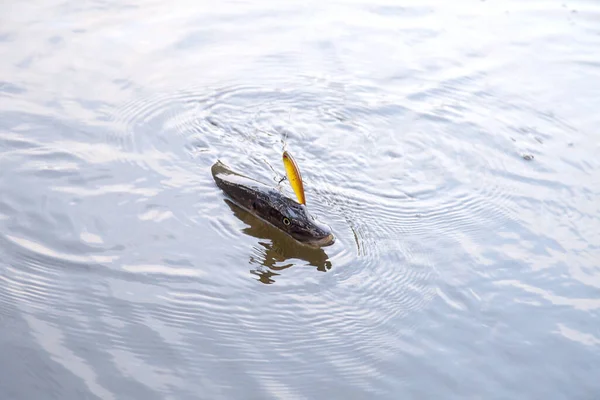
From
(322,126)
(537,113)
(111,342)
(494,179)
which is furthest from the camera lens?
(537,113)

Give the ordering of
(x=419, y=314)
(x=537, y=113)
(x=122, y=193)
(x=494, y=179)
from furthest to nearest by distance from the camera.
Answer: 1. (x=537, y=113)
2. (x=494, y=179)
3. (x=122, y=193)
4. (x=419, y=314)

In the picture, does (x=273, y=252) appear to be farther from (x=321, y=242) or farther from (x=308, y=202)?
(x=308, y=202)

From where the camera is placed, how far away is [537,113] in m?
7.83

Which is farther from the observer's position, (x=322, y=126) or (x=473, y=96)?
(x=473, y=96)

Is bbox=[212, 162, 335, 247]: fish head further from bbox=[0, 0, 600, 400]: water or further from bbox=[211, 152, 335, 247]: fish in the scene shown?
bbox=[0, 0, 600, 400]: water

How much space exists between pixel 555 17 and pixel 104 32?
240 inches

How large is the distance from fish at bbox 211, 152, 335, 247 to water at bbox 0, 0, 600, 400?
0.33 ft

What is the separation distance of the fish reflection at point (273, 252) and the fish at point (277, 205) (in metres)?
0.04

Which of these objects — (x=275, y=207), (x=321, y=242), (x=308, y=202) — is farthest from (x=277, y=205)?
(x=321, y=242)

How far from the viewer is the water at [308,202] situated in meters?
4.55

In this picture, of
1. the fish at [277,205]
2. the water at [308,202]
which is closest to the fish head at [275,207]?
the fish at [277,205]

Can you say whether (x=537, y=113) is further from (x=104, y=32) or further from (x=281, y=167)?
(x=104, y=32)

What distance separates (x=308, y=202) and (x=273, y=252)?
717 mm

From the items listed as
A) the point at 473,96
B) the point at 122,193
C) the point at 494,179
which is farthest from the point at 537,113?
the point at 122,193
